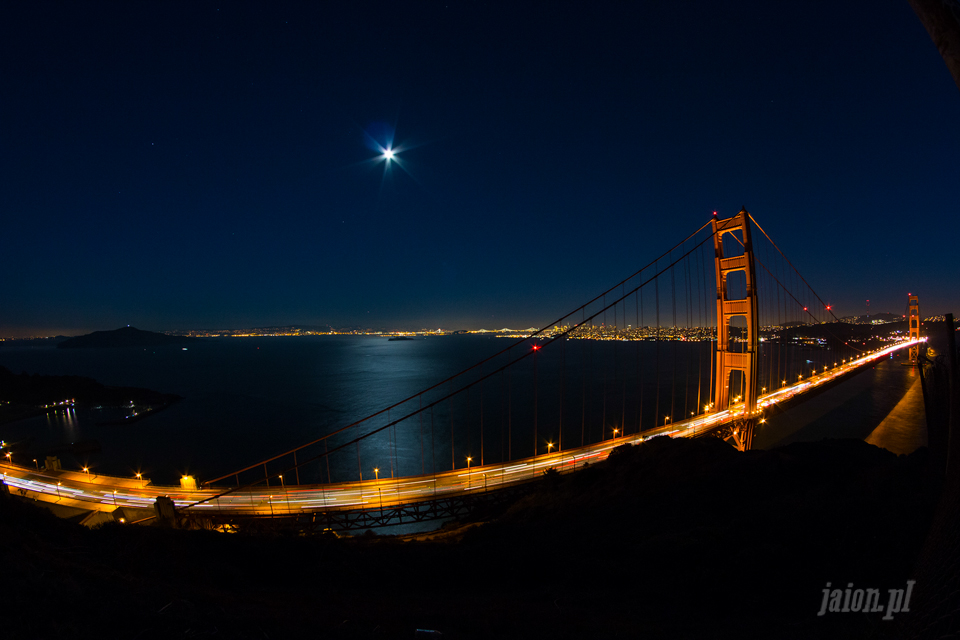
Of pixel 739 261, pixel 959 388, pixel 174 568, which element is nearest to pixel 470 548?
pixel 174 568

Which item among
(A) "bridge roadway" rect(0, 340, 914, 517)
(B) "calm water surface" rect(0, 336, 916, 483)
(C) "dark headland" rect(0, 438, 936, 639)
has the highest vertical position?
(C) "dark headland" rect(0, 438, 936, 639)

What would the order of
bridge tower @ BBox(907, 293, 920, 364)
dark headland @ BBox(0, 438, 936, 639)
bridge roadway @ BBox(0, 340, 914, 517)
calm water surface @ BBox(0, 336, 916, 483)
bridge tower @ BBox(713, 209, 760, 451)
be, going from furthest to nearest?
bridge tower @ BBox(907, 293, 920, 364) → calm water surface @ BBox(0, 336, 916, 483) → bridge tower @ BBox(713, 209, 760, 451) → bridge roadway @ BBox(0, 340, 914, 517) → dark headland @ BBox(0, 438, 936, 639)

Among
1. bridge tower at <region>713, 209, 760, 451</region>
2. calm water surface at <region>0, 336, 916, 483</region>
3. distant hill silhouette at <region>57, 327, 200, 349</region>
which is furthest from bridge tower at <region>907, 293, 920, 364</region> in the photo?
distant hill silhouette at <region>57, 327, 200, 349</region>

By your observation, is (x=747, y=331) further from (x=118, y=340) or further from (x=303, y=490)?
(x=118, y=340)

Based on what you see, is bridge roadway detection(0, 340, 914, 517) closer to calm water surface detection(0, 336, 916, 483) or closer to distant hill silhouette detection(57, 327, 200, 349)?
calm water surface detection(0, 336, 916, 483)

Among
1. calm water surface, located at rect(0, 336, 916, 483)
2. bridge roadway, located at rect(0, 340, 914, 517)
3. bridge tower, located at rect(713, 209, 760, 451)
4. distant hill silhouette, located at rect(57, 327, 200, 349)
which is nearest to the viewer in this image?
bridge roadway, located at rect(0, 340, 914, 517)

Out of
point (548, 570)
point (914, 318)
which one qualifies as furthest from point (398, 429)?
point (914, 318)

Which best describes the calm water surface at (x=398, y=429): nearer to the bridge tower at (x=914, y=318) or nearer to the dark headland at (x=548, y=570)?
the bridge tower at (x=914, y=318)
